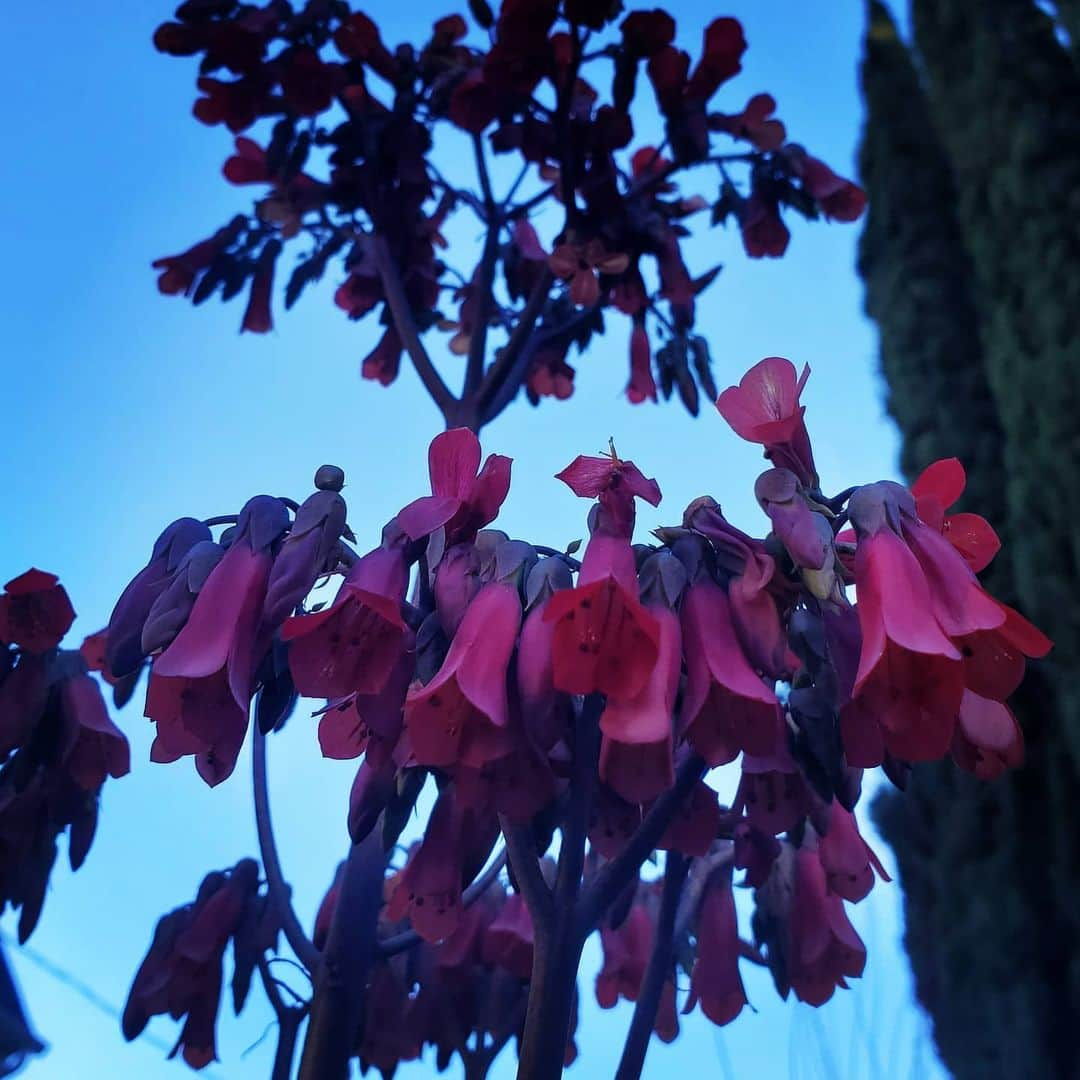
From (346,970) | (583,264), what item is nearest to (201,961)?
(346,970)

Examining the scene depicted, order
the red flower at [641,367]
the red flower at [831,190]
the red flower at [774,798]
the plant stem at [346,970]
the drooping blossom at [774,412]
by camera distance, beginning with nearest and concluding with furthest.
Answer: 1. the drooping blossom at [774,412]
2. the red flower at [774,798]
3. the plant stem at [346,970]
4. the red flower at [831,190]
5. the red flower at [641,367]

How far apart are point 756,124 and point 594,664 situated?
0.97 m

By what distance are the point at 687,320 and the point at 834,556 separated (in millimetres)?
818

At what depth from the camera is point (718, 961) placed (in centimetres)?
98

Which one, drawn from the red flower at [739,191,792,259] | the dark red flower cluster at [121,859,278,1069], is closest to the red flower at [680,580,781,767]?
the dark red flower cluster at [121,859,278,1069]

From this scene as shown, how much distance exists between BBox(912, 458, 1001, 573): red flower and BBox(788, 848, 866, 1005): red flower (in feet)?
1.18

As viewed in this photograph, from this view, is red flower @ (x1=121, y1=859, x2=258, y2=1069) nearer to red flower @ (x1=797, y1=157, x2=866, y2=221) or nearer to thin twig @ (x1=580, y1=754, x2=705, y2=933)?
thin twig @ (x1=580, y1=754, x2=705, y2=933)

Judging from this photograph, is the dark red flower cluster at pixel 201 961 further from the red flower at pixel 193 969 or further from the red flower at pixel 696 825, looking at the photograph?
the red flower at pixel 696 825

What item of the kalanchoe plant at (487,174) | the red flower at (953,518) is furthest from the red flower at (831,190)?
the red flower at (953,518)

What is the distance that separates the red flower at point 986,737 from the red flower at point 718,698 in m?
0.12

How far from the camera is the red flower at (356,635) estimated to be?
62 centimetres

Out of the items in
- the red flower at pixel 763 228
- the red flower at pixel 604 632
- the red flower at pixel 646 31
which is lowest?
the red flower at pixel 604 632

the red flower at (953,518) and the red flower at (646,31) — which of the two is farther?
the red flower at (646,31)

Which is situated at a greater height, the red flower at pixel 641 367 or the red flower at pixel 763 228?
the red flower at pixel 763 228
